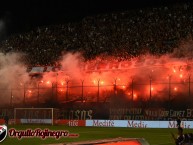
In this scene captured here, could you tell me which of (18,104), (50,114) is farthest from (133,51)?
(18,104)

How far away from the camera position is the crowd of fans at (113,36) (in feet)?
171

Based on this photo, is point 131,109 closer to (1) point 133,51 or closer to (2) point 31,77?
(1) point 133,51

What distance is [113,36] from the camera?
190ft

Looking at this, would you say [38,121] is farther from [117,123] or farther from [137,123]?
[137,123]

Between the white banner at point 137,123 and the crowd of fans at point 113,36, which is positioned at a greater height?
the crowd of fans at point 113,36

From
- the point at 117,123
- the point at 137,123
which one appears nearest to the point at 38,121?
the point at 117,123

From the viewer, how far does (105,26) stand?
6144 cm

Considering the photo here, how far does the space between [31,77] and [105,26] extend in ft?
44.9

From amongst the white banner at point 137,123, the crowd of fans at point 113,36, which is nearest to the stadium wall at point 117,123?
the white banner at point 137,123

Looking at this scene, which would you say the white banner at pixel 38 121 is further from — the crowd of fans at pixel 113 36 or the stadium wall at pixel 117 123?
the crowd of fans at pixel 113 36

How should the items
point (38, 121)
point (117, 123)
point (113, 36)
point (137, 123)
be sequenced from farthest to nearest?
point (113, 36)
point (38, 121)
point (117, 123)
point (137, 123)

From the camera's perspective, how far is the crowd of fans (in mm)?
52156

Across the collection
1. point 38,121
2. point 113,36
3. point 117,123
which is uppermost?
point 113,36

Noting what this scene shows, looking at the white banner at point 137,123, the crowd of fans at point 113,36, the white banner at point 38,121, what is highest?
the crowd of fans at point 113,36
